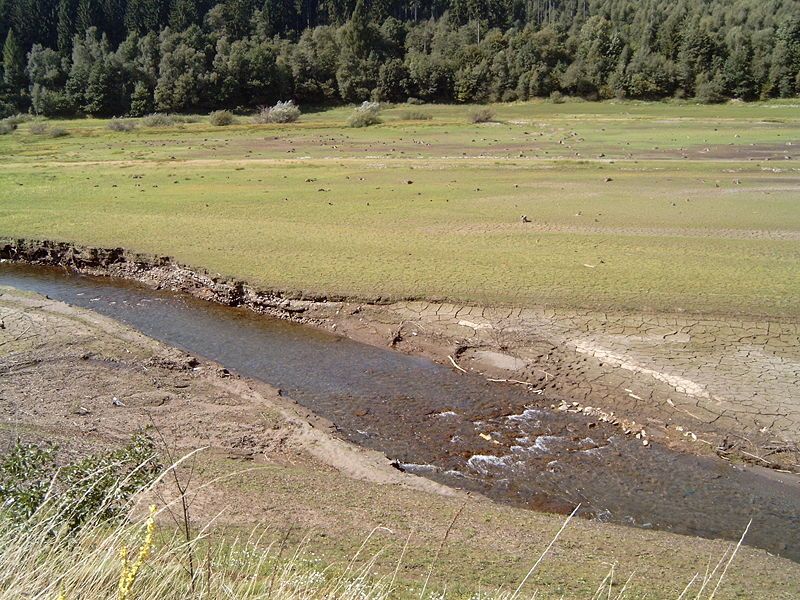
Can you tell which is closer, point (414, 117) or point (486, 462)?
point (486, 462)

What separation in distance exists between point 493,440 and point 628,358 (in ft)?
10.6

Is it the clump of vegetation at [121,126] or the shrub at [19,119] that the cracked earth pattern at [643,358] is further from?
the shrub at [19,119]

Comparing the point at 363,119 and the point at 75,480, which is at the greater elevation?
the point at 75,480

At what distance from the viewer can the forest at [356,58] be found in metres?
78.8

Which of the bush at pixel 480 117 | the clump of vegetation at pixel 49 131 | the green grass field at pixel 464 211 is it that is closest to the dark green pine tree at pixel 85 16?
the clump of vegetation at pixel 49 131

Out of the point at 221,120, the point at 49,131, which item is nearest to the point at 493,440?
the point at 49,131

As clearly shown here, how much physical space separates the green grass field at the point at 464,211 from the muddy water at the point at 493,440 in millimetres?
2382

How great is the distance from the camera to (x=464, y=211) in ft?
77.8

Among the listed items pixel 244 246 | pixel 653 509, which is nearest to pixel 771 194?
pixel 244 246

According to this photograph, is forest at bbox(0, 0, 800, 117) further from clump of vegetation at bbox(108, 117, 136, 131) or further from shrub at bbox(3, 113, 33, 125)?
Answer: clump of vegetation at bbox(108, 117, 136, 131)

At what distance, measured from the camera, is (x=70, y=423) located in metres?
10.0

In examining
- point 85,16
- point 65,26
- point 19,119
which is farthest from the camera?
point 85,16

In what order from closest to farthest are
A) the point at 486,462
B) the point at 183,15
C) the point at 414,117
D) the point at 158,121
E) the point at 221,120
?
the point at 486,462, the point at 158,121, the point at 221,120, the point at 414,117, the point at 183,15

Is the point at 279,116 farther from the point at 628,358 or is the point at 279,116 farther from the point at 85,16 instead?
the point at 628,358
